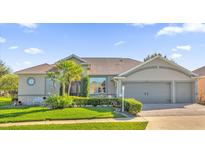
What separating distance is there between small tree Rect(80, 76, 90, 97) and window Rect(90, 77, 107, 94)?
147 centimetres

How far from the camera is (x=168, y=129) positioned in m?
11.9

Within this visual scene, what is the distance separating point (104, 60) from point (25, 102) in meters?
10.1

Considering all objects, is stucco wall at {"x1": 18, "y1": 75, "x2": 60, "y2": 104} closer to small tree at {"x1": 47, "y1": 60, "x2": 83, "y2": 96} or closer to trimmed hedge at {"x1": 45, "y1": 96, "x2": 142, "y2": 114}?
small tree at {"x1": 47, "y1": 60, "x2": 83, "y2": 96}

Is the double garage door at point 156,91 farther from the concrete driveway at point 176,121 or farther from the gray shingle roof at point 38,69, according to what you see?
the gray shingle roof at point 38,69

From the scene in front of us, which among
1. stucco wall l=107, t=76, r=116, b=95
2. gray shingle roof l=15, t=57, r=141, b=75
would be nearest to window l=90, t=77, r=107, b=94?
stucco wall l=107, t=76, r=116, b=95

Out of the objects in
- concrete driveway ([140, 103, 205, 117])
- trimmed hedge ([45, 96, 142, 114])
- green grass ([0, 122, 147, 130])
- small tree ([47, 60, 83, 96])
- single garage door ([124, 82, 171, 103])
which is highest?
small tree ([47, 60, 83, 96])

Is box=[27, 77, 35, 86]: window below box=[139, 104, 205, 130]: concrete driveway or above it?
above

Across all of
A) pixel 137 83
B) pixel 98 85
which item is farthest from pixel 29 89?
pixel 137 83

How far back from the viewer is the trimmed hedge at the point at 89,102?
1569 cm

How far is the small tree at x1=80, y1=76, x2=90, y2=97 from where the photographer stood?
23.2m
